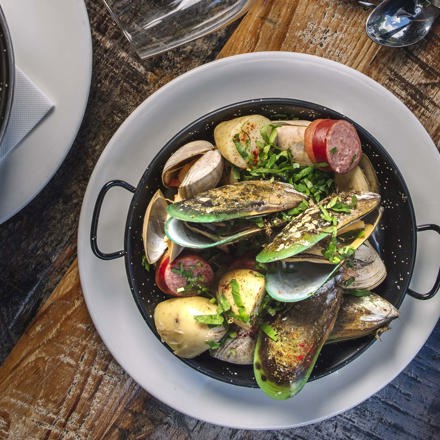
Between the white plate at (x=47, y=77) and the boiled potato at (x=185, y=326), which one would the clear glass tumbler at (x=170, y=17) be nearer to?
the white plate at (x=47, y=77)

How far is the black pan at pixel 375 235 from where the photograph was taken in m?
0.92

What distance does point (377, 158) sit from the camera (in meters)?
0.93

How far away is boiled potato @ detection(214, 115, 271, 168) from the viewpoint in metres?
0.90

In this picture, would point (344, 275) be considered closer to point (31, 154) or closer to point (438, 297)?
point (438, 297)

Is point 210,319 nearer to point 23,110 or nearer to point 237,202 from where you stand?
point 237,202

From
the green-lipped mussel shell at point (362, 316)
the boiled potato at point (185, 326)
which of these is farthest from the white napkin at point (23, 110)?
the green-lipped mussel shell at point (362, 316)

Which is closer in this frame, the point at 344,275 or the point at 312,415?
the point at 344,275

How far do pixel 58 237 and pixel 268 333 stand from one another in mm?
411

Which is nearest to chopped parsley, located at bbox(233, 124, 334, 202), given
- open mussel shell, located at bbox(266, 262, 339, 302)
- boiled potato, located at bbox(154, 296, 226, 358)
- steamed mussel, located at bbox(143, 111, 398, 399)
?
steamed mussel, located at bbox(143, 111, 398, 399)

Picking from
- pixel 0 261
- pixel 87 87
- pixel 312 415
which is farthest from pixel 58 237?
pixel 312 415

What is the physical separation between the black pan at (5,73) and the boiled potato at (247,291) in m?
0.39

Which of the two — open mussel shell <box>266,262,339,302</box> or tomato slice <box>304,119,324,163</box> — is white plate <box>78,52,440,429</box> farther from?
open mussel shell <box>266,262,339,302</box>

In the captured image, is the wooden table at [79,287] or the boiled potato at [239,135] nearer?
the boiled potato at [239,135]

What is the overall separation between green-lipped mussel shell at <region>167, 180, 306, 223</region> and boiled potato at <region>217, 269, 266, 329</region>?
10cm
